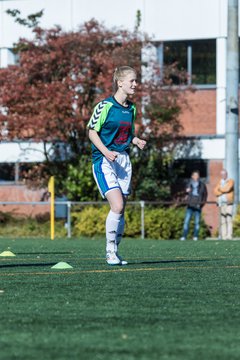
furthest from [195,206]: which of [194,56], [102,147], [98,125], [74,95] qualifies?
[102,147]

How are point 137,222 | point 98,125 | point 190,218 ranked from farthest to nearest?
point 137,222, point 190,218, point 98,125

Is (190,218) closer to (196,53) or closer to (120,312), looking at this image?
(196,53)

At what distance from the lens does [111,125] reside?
1245cm

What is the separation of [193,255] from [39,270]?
14.2ft

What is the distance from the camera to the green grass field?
6.26 metres

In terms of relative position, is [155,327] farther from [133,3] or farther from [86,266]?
[133,3]

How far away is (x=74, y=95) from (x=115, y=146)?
1877cm

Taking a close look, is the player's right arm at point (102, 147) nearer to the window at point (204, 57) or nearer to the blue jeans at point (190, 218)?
the blue jeans at point (190, 218)

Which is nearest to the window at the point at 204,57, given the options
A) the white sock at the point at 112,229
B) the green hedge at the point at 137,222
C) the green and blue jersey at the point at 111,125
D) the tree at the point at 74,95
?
the tree at the point at 74,95

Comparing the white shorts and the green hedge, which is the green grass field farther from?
the green hedge

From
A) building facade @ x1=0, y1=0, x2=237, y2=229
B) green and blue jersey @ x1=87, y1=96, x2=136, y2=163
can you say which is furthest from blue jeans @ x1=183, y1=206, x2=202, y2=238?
green and blue jersey @ x1=87, y1=96, x2=136, y2=163

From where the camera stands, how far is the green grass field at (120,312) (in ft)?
20.5

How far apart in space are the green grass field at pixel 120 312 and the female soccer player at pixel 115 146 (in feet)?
1.67

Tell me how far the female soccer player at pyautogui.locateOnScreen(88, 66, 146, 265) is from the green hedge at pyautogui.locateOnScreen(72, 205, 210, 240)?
52.4ft
